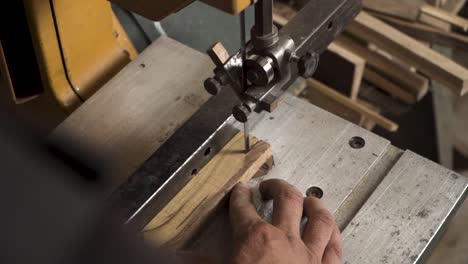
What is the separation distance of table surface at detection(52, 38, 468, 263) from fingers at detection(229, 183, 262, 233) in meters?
0.05

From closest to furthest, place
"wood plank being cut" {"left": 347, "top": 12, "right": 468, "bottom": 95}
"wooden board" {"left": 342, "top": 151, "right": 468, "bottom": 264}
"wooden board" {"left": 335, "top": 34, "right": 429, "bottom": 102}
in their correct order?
"wooden board" {"left": 342, "top": 151, "right": 468, "bottom": 264} → "wood plank being cut" {"left": 347, "top": 12, "right": 468, "bottom": 95} → "wooden board" {"left": 335, "top": 34, "right": 429, "bottom": 102}

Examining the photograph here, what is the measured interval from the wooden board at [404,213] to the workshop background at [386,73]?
645 mm

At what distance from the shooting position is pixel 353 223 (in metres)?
1.13

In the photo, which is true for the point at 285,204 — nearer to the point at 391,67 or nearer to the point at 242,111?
the point at 242,111

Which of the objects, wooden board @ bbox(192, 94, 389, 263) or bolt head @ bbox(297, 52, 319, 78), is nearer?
bolt head @ bbox(297, 52, 319, 78)

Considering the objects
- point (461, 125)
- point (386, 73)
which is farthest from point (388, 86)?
point (461, 125)

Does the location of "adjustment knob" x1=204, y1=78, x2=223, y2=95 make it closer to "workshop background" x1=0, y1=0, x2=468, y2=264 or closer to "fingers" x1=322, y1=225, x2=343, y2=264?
"fingers" x1=322, y1=225, x2=343, y2=264

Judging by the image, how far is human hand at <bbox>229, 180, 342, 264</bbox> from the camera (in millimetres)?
967

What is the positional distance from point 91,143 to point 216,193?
0.27 meters

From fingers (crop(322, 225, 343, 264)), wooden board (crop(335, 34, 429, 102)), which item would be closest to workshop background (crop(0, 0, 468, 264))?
wooden board (crop(335, 34, 429, 102))

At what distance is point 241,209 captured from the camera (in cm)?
108

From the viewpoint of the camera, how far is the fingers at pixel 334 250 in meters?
1.03

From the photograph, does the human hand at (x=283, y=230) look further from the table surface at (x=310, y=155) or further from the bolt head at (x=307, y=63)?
the bolt head at (x=307, y=63)

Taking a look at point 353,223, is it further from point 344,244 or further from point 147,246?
point 147,246
